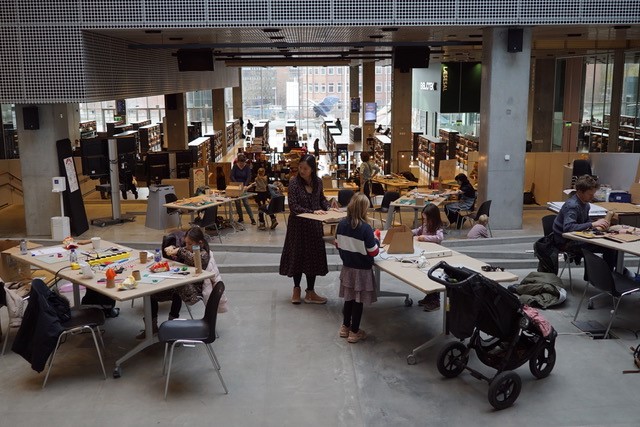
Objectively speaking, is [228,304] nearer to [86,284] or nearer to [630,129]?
[86,284]

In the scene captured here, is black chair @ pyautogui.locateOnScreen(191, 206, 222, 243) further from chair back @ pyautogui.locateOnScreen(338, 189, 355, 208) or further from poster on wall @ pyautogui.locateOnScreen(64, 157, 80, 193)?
poster on wall @ pyautogui.locateOnScreen(64, 157, 80, 193)

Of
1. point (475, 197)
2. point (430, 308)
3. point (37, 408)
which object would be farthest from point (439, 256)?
point (475, 197)

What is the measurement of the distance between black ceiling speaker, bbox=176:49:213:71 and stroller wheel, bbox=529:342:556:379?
8892mm

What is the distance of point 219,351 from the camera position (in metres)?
7.23

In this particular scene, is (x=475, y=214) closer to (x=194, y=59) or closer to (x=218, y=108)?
(x=194, y=59)

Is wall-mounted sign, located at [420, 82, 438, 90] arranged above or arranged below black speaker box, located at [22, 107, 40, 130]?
above

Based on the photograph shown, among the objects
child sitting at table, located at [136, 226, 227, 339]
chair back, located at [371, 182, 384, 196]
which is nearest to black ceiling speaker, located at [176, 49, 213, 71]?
chair back, located at [371, 182, 384, 196]

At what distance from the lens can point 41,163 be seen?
467 inches

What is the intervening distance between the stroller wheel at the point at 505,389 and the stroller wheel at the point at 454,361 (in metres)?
0.54

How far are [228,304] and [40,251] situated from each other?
2256 millimetres

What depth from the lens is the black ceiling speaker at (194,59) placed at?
13117mm

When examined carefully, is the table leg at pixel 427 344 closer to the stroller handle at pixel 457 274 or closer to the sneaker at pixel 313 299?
the stroller handle at pixel 457 274

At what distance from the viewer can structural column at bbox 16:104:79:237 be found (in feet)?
38.5

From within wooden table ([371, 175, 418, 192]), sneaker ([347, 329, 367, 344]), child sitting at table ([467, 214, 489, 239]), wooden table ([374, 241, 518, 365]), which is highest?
wooden table ([374, 241, 518, 365])
